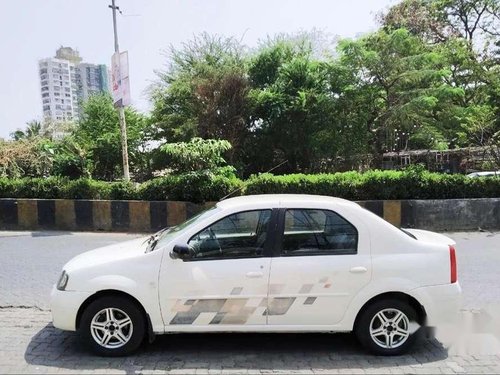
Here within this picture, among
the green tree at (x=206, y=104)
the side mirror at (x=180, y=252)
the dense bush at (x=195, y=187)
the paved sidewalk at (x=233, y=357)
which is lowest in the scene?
the paved sidewalk at (x=233, y=357)

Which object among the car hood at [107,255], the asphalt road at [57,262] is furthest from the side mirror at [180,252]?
the asphalt road at [57,262]

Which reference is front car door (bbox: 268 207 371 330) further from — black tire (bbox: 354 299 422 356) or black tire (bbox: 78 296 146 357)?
black tire (bbox: 78 296 146 357)

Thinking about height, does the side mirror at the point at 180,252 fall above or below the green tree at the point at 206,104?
below

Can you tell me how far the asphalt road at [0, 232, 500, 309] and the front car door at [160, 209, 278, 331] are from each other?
2456 millimetres

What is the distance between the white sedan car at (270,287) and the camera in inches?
170

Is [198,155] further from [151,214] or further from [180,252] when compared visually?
[180,252]

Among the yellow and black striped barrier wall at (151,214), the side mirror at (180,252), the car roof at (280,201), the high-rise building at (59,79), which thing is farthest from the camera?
the high-rise building at (59,79)

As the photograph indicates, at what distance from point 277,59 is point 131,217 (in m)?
10.1

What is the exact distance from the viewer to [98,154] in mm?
18219

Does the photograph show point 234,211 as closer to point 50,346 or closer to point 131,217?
point 50,346

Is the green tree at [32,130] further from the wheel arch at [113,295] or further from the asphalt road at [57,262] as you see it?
the wheel arch at [113,295]

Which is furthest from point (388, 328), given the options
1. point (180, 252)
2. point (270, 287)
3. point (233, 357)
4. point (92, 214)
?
point (92, 214)

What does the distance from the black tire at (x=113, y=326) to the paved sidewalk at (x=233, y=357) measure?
0.11m

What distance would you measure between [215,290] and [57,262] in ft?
16.0
